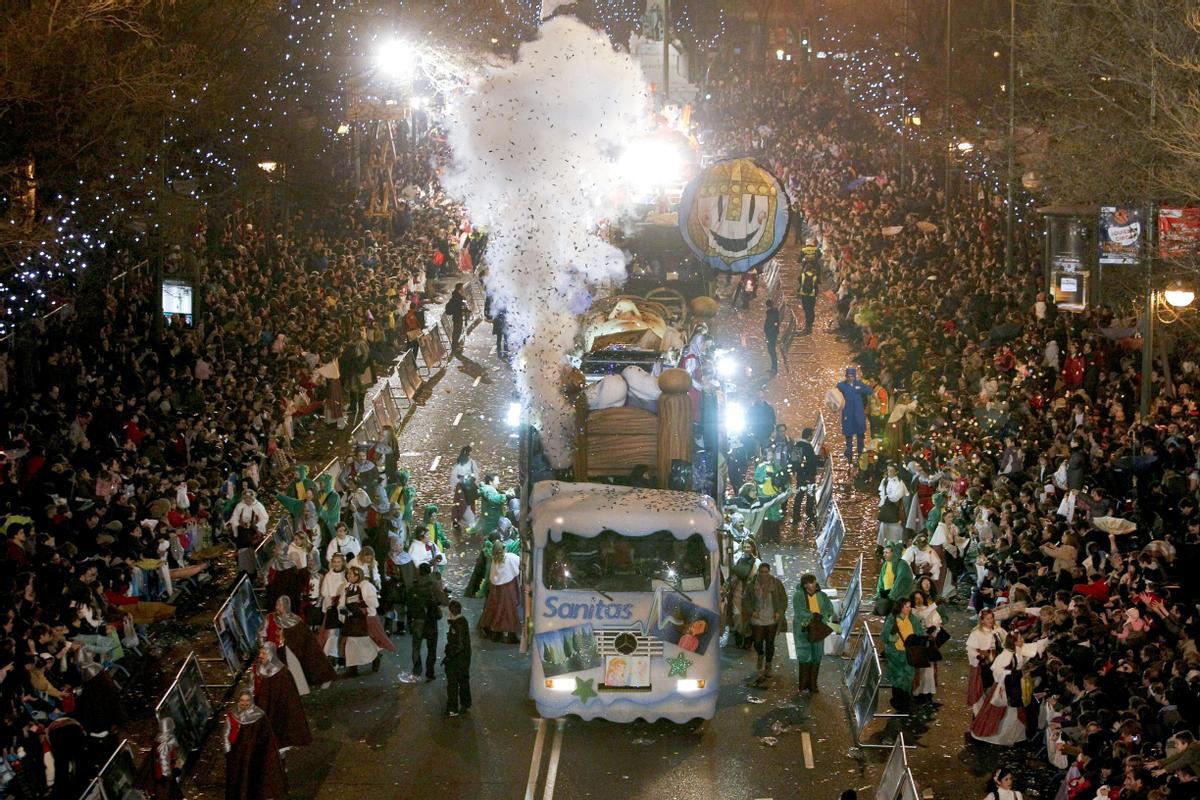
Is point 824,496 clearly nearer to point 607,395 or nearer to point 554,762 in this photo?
point 607,395

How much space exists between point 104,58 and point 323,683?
12.4m

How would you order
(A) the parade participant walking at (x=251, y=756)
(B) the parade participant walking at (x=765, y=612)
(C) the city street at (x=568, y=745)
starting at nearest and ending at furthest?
(A) the parade participant walking at (x=251, y=756) < (C) the city street at (x=568, y=745) < (B) the parade participant walking at (x=765, y=612)

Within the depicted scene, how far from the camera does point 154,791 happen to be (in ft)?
47.4

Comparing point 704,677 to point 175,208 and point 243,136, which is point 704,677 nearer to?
point 175,208

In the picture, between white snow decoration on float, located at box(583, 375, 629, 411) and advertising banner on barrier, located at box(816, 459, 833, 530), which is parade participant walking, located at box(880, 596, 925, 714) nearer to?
white snow decoration on float, located at box(583, 375, 629, 411)

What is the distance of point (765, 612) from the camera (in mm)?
18609

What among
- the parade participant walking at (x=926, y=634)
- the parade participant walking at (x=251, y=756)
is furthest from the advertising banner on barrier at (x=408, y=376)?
the parade participant walking at (x=251, y=756)

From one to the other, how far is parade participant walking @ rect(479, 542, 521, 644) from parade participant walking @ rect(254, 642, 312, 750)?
4.37m

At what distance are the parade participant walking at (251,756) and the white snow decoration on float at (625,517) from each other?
348 cm

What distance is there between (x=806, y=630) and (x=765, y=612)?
2.31 feet

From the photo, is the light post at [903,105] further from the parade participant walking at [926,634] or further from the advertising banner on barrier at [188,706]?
the advertising banner on barrier at [188,706]

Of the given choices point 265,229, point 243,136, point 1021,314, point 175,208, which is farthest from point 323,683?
point 265,229

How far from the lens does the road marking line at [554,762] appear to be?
15.6 metres

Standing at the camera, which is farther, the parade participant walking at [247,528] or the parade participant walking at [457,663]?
the parade participant walking at [247,528]
